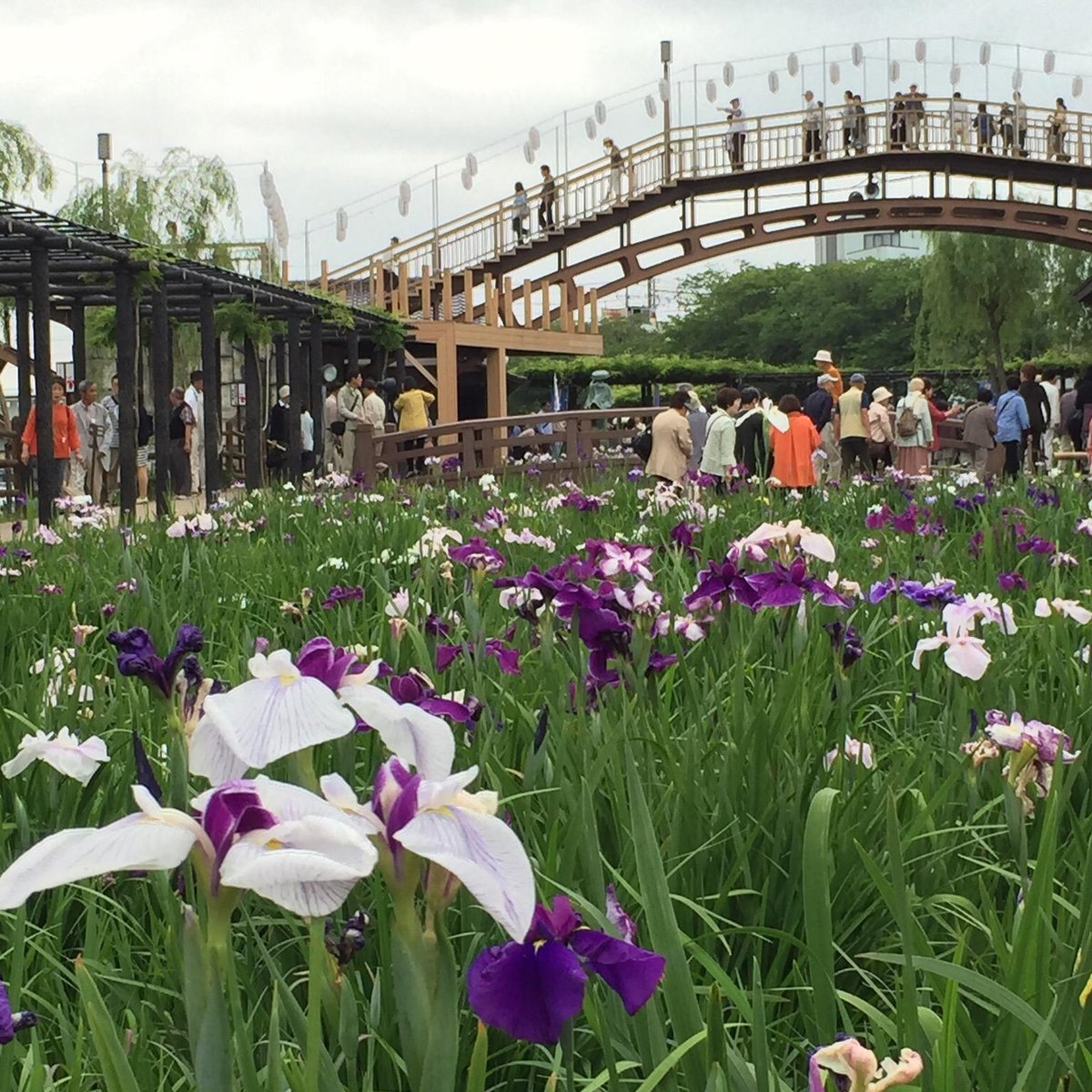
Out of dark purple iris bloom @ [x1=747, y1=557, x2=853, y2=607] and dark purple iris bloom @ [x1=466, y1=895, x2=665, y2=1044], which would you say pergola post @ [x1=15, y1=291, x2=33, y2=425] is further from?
dark purple iris bloom @ [x1=466, y1=895, x2=665, y2=1044]

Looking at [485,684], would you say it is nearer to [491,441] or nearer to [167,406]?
[167,406]

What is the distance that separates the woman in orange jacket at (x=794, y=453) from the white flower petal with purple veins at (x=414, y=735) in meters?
8.41

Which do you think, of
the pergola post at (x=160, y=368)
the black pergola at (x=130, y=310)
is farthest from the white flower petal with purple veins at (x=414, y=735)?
the pergola post at (x=160, y=368)

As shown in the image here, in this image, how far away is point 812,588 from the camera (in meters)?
2.30

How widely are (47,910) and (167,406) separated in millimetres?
13340

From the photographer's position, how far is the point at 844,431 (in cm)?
1520

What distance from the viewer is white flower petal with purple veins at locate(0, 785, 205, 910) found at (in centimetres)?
65

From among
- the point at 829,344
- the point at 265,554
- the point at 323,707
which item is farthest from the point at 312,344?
the point at 829,344

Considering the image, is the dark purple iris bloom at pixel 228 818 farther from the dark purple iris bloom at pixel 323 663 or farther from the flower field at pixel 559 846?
the dark purple iris bloom at pixel 323 663

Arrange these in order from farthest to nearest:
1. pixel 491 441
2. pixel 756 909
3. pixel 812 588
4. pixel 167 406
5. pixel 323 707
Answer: pixel 491 441 < pixel 167 406 < pixel 812 588 < pixel 756 909 < pixel 323 707

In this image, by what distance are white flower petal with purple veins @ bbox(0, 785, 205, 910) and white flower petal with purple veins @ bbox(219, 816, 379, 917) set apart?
0.03 metres

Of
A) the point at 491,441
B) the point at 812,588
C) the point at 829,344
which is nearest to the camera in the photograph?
the point at 812,588

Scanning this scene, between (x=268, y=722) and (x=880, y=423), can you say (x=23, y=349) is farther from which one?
(x=268, y=722)

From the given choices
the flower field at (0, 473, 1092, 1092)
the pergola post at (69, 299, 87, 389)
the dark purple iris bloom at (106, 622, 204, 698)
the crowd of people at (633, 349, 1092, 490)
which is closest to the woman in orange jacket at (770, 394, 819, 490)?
the crowd of people at (633, 349, 1092, 490)
